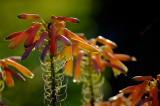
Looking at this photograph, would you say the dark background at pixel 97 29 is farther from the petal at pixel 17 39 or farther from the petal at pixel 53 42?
the petal at pixel 53 42

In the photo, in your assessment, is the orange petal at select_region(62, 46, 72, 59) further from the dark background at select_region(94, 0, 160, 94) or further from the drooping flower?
Answer: the dark background at select_region(94, 0, 160, 94)

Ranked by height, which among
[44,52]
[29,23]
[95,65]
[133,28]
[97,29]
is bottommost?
[44,52]

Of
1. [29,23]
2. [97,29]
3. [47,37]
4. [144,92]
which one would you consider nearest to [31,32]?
[47,37]

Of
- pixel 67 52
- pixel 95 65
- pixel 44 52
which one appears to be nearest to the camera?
pixel 44 52

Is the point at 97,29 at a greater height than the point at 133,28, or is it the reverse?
the point at 133,28

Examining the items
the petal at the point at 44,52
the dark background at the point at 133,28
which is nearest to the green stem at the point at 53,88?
the petal at the point at 44,52

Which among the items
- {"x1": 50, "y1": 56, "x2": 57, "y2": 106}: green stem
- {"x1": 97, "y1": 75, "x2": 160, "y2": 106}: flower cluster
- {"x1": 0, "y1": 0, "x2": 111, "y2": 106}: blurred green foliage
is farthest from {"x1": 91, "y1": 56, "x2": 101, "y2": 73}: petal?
{"x1": 0, "y1": 0, "x2": 111, "y2": 106}: blurred green foliage

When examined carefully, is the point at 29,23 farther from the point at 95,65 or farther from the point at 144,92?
the point at 144,92
